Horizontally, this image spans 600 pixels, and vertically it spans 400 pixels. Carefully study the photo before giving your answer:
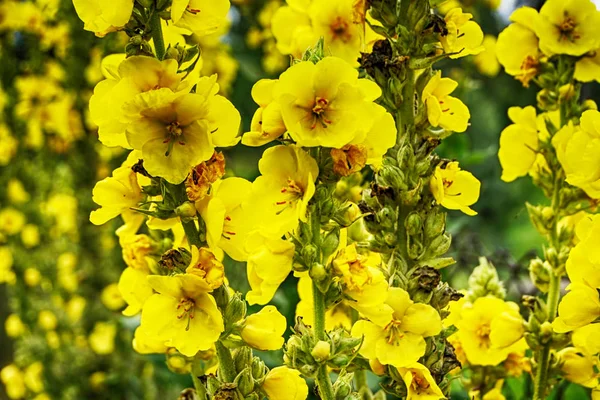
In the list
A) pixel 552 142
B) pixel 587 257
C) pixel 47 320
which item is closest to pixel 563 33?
pixel 552 142

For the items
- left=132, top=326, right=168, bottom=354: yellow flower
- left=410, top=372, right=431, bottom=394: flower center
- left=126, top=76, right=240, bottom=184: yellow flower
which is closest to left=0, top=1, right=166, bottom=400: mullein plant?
left=132, top=326, right=168, bottom=354: yellow flower

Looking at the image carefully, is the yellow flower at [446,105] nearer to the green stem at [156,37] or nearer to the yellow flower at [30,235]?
the green stem at [156,37]

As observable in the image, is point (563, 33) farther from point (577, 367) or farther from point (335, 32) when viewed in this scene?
point (577, 367)

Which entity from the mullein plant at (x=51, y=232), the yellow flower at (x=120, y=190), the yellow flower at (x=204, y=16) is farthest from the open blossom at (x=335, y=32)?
the mullein plant at (x=51, y=232)

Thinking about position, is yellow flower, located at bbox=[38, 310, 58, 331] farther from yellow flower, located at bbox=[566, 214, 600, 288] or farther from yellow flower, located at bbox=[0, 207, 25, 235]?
yellow flower, located at bbox=[566, 214, 600, 288]

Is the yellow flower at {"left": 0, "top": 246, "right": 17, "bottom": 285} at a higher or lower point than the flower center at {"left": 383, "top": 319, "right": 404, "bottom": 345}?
lower

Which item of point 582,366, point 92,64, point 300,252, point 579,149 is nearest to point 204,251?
point 300,252
